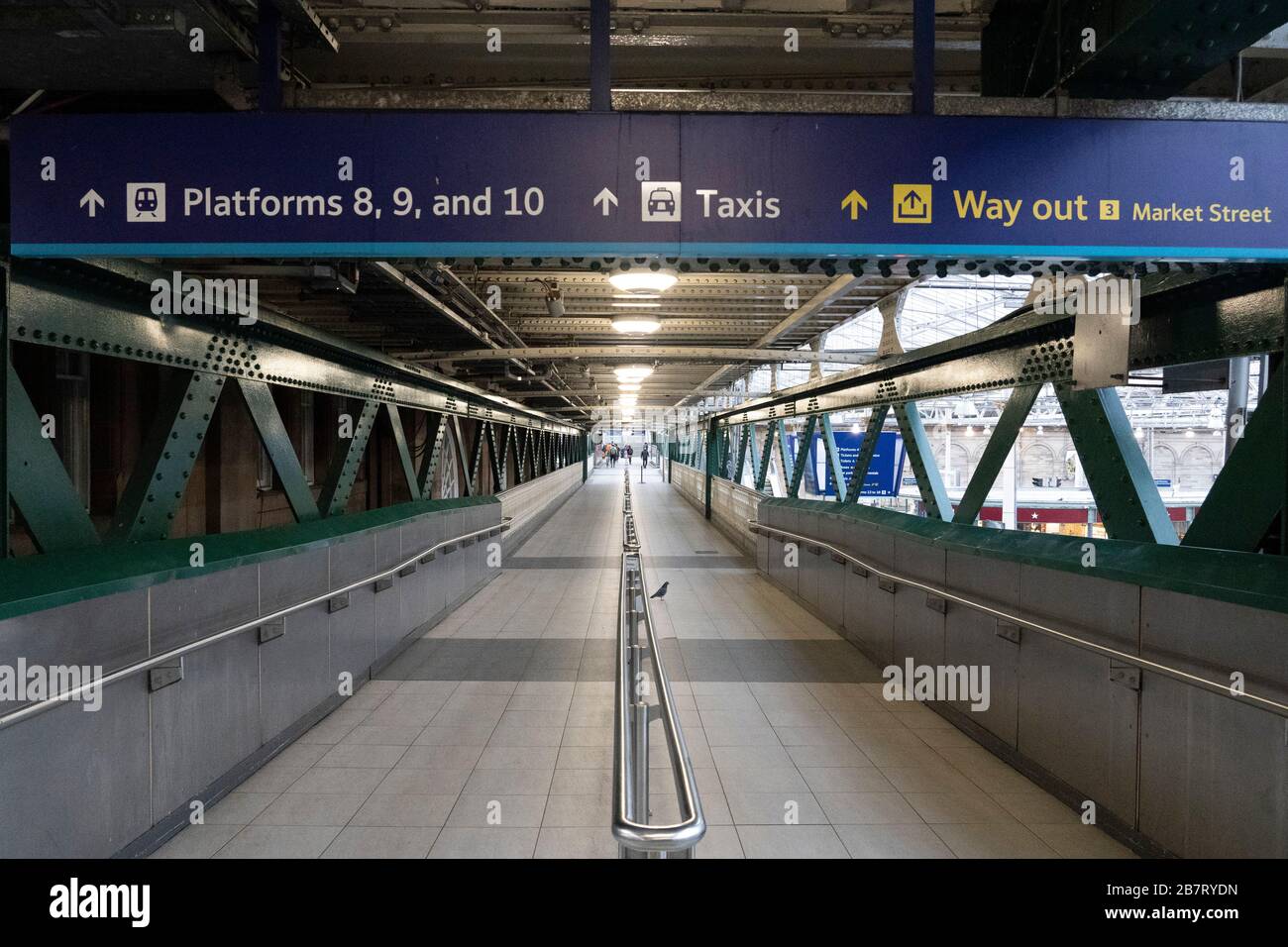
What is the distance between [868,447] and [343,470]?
593cm

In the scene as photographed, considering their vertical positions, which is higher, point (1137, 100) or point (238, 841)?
point (1137, 100)

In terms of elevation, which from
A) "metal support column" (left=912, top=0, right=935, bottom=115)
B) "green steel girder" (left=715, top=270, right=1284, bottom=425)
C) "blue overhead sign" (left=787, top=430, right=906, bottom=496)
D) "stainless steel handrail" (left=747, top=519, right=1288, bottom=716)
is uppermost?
"metal support column" (left=912, top=0, right=935, bottom=115)

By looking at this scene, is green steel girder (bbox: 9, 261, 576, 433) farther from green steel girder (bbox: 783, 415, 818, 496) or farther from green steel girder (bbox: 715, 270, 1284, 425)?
green steel girder (bbox: 783, 415, 818, 496)

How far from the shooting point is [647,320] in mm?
6324

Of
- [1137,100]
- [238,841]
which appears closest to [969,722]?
[1137,100]

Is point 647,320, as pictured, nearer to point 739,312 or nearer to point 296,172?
point 739,312

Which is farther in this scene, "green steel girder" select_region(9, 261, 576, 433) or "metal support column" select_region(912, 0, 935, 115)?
"green steel girder" select_region(9, 261, 576, 433)

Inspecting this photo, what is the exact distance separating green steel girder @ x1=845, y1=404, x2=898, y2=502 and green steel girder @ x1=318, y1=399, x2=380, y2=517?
5.44 meters

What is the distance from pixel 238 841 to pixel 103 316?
2.62 metres

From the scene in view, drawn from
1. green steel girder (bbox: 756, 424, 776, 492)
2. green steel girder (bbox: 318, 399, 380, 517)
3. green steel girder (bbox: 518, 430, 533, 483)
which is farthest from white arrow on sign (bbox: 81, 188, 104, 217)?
green steel girder (bbox: 518, 430, 533, 483)

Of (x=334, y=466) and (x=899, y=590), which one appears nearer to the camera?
(x=899, y=590)

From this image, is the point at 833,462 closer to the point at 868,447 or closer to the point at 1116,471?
the point at 868,447

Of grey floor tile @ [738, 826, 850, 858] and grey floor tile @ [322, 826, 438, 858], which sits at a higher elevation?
grey floor tile @ [322, 826, 438, 858]

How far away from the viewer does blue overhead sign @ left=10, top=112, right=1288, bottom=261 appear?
2.25 m
